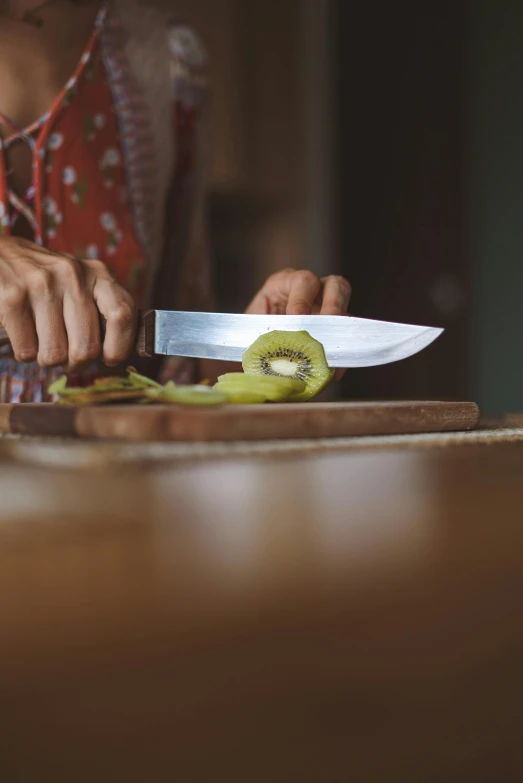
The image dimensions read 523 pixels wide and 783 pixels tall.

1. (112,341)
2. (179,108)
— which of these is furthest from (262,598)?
(179,108)

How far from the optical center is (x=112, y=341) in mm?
786

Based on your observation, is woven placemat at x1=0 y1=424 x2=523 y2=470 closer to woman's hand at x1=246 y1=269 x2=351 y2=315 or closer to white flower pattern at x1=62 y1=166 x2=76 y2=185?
woman's hand at x1=246 y1=269 x2=351 y2=315

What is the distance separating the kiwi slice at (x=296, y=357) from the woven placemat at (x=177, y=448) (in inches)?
7.8

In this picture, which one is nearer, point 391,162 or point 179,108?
point 179,108

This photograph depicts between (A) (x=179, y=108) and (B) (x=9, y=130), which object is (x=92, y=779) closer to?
(B) (x=9, y=130)

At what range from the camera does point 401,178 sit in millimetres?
2732

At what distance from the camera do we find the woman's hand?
94 centimetres

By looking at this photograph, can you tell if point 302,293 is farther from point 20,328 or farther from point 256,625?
point 256,625

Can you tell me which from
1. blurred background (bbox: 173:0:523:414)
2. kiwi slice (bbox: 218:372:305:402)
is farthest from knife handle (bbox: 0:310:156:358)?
blurred background (bbox: 173:0:523:414)

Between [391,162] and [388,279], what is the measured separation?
431 mm

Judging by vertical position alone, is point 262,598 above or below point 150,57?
below

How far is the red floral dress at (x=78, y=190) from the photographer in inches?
45.9

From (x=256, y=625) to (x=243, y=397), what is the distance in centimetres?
27

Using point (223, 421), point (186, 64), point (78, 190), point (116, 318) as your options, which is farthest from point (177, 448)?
point (186, 64)
